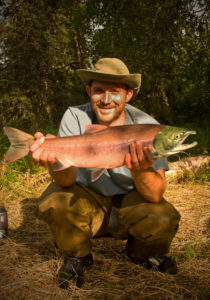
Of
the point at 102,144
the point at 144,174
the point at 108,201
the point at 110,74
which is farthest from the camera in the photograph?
the point at 108,201

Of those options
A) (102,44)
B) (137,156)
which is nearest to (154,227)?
(137,156)

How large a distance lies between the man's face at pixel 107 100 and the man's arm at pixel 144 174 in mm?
735

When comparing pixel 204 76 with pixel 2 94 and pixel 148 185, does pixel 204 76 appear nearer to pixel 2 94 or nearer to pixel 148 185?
pixel 2 94

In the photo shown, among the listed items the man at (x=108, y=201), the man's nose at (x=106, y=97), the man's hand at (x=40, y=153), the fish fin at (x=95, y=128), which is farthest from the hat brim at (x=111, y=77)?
the man's hand at (x=40, y=153)

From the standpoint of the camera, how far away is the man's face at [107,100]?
2810 millimetres

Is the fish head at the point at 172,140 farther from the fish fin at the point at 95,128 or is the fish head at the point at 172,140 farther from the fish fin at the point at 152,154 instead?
the fish fin at the point at 95,128

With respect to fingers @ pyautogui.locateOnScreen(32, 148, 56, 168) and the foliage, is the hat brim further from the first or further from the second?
the foliage

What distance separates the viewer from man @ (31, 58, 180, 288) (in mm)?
2572

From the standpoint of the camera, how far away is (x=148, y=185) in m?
2.51

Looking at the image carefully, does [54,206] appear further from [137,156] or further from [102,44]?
[102,44]

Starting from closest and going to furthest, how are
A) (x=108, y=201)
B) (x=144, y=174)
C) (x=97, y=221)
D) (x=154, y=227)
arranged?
(x=144, y=174)
(x=154, y=227)
(x=97, y=221)
(x=108, y=201)

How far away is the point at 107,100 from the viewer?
2771mm

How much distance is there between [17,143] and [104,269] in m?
1.52

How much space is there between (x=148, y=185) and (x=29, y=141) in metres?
1.13
